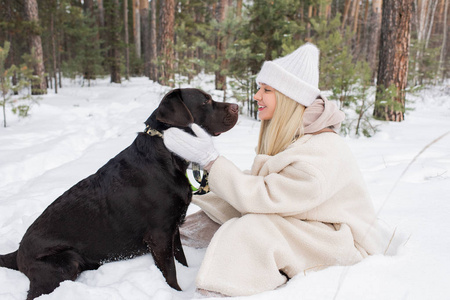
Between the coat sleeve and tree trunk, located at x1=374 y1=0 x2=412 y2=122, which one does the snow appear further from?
tree trunk, located at x1=374 y1=0 x2=412 y2=122

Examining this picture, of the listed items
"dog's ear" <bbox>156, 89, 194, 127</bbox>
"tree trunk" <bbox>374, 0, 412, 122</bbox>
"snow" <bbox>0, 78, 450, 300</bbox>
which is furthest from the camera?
"tree trunk" <bbox>374, 0, 412, 122</bbox>

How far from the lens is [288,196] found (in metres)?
1.77

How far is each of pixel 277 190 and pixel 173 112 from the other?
2.77 ft

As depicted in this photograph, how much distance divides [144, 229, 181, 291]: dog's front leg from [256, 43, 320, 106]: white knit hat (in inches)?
47.8

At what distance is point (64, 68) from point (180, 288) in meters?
17.8

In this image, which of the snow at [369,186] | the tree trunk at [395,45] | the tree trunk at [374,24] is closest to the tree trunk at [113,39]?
the snow at [369,186]

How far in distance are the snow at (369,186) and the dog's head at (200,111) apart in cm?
102

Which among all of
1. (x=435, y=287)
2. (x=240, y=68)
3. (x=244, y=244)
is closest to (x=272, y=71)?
(x=244, y=244)

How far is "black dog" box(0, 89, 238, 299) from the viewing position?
189cm

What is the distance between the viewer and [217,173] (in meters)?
1.88

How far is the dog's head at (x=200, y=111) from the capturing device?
206 centimetres

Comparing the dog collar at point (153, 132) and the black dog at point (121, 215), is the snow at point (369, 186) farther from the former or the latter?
the dog collar at point (153, 132)

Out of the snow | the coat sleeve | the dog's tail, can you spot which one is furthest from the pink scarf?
the dog's tail

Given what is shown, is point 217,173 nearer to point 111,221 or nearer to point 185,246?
point 111,221
